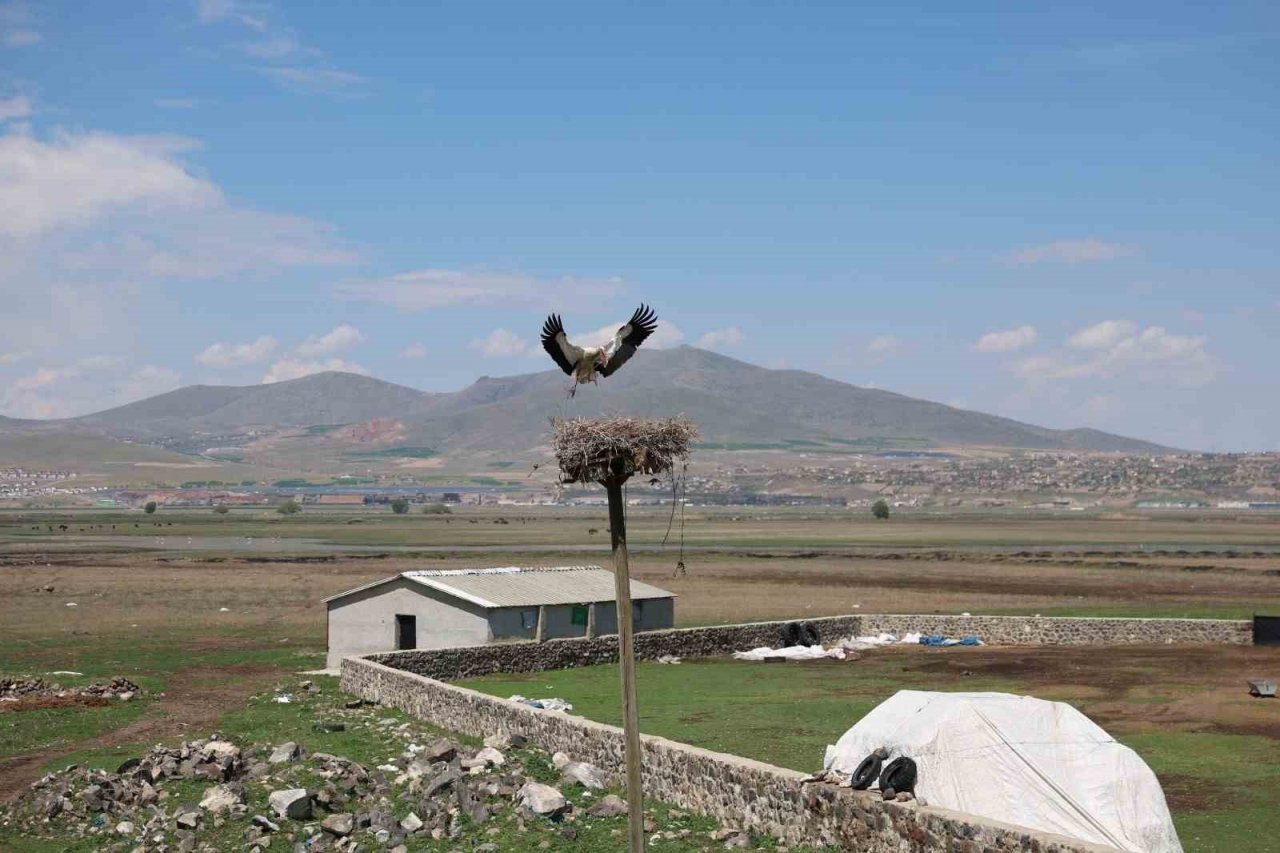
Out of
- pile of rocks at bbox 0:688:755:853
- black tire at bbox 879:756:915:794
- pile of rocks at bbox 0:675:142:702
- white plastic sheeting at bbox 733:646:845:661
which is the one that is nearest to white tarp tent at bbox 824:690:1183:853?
black tire at bbox 879:756:915:794

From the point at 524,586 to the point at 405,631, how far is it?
391 centimetres

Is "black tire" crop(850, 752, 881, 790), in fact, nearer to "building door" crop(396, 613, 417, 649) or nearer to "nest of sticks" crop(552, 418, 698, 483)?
"nest of sticks" crop(552, 418, 698, 483)

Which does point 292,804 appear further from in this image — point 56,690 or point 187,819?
point 56,690

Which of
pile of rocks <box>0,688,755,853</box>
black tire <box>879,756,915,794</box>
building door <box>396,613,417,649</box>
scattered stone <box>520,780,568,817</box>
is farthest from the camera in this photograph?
building door <box>396,613,417,649</box>

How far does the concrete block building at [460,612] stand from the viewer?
138ft

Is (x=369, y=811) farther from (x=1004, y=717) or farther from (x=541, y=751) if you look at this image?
(x=1004, y=717)

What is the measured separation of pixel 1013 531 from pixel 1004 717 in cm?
15927

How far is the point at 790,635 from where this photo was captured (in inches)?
1845

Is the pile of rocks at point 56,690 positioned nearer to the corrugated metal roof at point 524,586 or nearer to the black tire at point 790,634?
the corrugated metal roof at point 524,586

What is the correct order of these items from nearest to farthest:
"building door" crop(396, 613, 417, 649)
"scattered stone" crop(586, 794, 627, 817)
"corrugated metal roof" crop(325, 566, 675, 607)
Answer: "scattered stone" crop(586, 794, 627, 817) < "corrugated metal roof" crop(325, 566, 675, 607) < "building door" crop(396, 613, 417, 649)

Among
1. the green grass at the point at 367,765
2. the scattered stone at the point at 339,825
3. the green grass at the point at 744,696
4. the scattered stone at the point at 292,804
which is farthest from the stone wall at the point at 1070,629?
the scattered stone at the point at 339,825

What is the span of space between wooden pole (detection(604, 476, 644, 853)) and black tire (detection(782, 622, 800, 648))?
31843 mm

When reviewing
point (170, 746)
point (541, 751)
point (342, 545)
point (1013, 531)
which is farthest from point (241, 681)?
point (1013, 531)

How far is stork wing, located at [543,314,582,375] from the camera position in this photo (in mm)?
14312
